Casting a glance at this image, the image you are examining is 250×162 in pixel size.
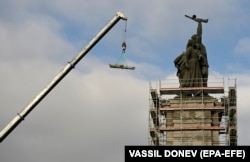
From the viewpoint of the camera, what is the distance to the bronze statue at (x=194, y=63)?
81.0 meters

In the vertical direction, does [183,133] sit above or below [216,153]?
above

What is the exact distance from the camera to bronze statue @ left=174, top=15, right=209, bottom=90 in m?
81.0

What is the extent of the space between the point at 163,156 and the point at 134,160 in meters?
2.39

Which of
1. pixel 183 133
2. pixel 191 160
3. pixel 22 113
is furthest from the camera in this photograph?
pixel 183 133

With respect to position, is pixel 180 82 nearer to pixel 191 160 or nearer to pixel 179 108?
pixel 179 108

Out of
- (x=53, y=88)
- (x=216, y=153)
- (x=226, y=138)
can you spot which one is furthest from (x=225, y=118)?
(x=53, y=88)

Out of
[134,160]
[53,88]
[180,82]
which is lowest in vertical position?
[134,160]

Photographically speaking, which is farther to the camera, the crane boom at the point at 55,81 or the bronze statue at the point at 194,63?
the bronze statue at the point at 194,63

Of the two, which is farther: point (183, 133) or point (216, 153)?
point (183, 133)

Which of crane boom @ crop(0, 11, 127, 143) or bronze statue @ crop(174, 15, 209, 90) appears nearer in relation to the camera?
crane boom @ crop(0, 11, 127, 143)

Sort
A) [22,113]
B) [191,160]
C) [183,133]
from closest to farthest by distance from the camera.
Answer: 1. [22,113]
2. [191,160]
3. [183,133]

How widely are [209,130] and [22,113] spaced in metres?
24.5

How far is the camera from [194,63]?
81.9 m

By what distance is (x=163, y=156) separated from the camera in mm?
63062
